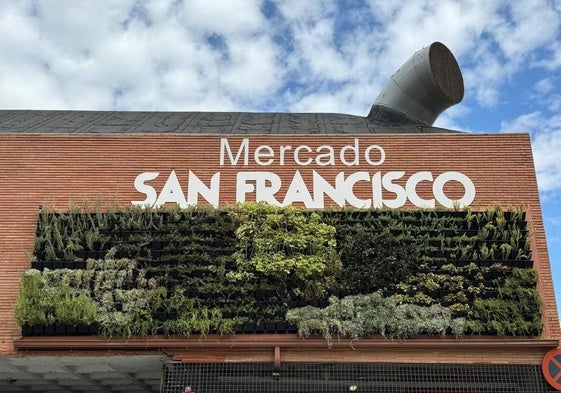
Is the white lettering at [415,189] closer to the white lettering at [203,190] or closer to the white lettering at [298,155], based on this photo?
the white lettering at [298,155]

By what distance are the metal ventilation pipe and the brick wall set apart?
126 inches

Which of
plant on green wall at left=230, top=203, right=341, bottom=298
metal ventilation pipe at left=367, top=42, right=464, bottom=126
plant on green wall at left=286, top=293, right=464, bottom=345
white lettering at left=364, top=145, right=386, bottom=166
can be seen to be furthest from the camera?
metal ventilation pipe at left=367, top=42, right=464, bottom=126

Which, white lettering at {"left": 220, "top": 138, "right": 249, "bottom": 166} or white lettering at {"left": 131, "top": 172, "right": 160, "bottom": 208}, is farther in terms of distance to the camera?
white lettering at {"left": 220, "top": 138, "right": 249, "bottom": 166}

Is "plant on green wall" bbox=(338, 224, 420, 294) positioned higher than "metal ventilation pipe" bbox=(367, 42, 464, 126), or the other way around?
"metal ventilation pipe" bbox=(367, 42, 464, 126)

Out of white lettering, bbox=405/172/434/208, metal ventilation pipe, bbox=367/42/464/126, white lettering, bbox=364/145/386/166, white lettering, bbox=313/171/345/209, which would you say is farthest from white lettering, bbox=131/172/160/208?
metal ventilation pipe, bbox=367/42/464/126

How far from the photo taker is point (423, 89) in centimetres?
1672

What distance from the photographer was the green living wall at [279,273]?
11562 mm

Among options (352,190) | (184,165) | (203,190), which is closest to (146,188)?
(184,165)

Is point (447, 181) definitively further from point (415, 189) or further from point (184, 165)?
point (184, 165)

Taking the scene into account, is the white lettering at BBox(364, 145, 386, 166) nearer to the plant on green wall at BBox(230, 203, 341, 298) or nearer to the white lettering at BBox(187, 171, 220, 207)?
the plant on green wall at BBox(230, 203, 341, 298)

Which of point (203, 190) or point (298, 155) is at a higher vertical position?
point (298, 155)

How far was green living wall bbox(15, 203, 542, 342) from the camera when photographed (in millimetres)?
11562

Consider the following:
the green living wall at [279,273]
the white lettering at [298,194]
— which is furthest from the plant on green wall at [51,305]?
the white lettering at [298,194]

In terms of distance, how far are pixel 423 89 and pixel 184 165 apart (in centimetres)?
695
